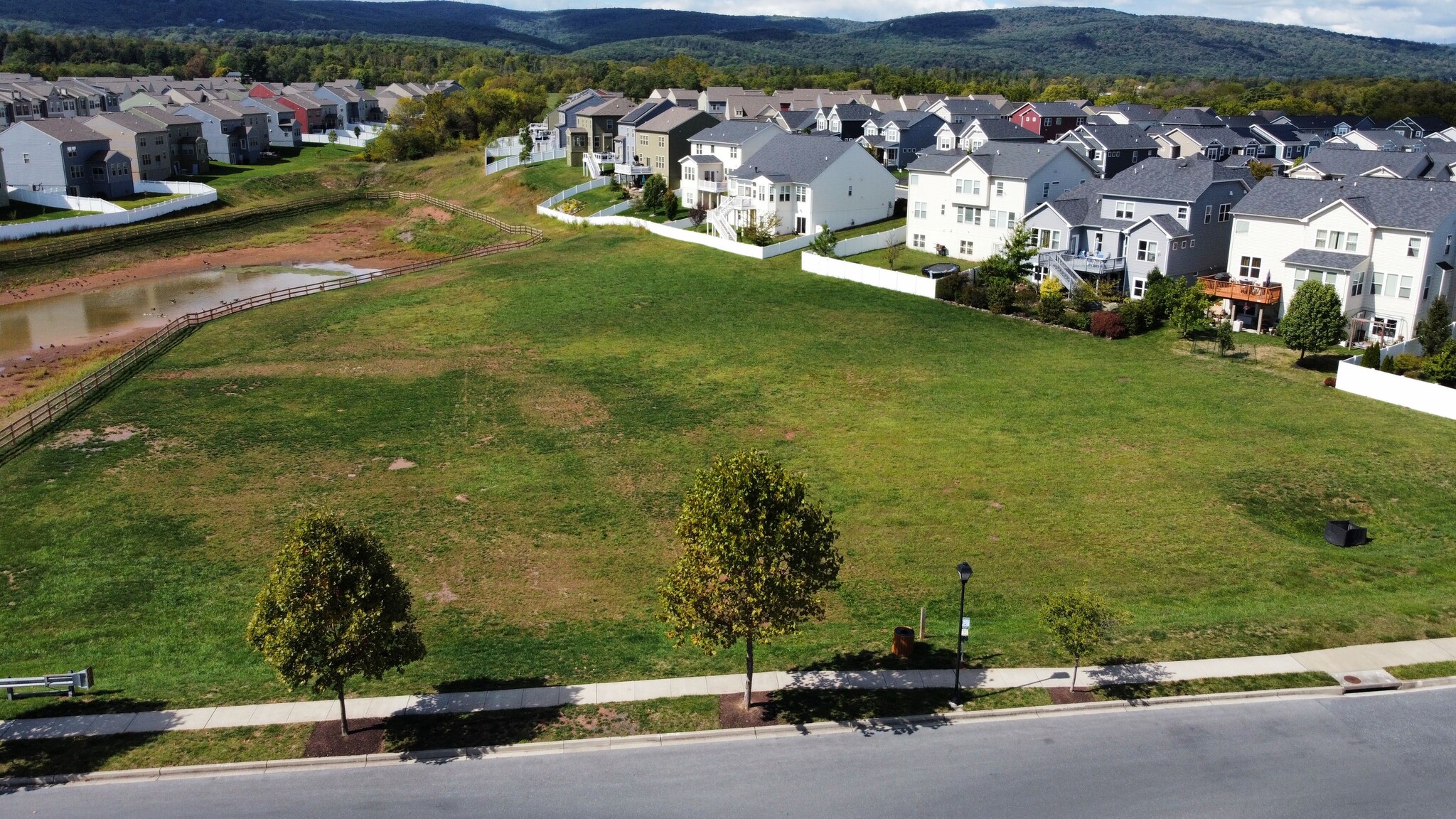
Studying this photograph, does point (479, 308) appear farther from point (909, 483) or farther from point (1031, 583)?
point (1031, 583)

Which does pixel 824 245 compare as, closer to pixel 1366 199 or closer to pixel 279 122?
pixel 1366 199

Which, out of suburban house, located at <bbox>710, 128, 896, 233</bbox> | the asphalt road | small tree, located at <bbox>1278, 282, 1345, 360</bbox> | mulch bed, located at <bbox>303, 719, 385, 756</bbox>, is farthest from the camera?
suburban house, located at <bbox>710, 128, 896, 233</bbox>

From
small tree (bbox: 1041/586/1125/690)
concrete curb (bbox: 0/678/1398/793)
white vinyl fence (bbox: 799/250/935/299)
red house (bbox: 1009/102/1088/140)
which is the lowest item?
concrete curb (bbox: 0/678/1398/793)

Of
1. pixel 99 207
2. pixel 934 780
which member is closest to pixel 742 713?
pixel 934 780

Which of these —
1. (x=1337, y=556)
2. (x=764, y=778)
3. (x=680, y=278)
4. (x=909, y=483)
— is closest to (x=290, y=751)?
(x=764, y=778)

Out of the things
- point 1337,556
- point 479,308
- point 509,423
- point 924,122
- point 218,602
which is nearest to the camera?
point 218,602

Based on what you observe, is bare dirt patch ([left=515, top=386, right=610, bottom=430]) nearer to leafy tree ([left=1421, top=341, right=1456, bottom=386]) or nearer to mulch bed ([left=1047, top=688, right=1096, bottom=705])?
mulch bed ([left=1047, top=688, right=1096, bottom=705])

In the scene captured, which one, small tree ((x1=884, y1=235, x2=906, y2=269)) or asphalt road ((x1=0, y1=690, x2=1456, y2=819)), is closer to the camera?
asphalt road ((x1=0, y1=690, x2=1456, y2=819))

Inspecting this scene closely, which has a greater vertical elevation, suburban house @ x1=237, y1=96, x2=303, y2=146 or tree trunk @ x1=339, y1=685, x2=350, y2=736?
suburban house @ x1=237, y1=96, x2=303, y2=146

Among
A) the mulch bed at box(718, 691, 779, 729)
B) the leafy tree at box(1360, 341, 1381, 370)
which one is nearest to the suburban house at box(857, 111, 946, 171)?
the leafy tree at box(1360, 341, 1381, 370)
